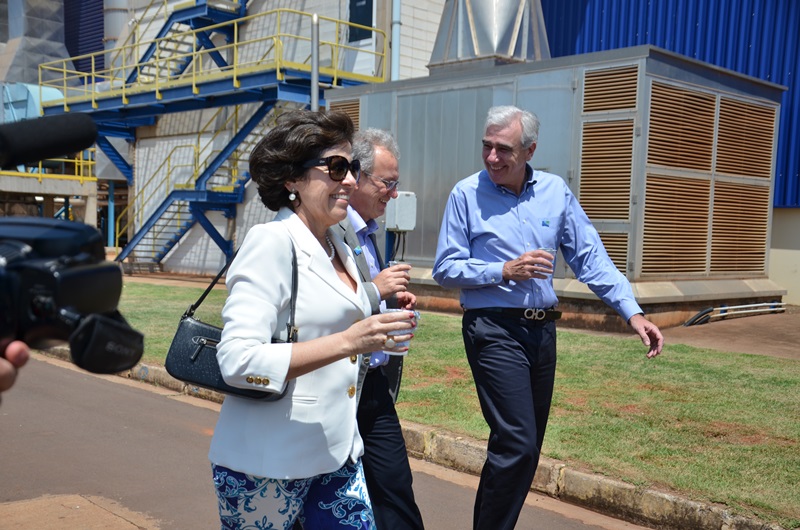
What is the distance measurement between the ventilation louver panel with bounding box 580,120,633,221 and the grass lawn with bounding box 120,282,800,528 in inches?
94.1

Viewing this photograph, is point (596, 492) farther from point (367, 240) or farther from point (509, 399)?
point (367, 240)

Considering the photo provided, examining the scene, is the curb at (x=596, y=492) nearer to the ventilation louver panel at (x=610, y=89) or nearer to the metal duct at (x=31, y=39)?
the ventilation louver panel at (x=610, y=89)

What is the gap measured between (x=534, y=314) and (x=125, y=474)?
318 centimetres

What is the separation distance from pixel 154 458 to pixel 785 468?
4223mm

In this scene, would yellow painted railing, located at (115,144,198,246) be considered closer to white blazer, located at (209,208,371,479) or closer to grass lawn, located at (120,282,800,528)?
grass lawn, located at (120,282,800,528)

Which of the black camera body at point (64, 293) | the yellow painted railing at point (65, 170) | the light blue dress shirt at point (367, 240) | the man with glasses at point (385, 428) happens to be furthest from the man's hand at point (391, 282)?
the yellow painted railing at point (65, 170)

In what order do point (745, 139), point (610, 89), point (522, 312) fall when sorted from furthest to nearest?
point (745, 139) < point (610, 89) < point (522, 312)

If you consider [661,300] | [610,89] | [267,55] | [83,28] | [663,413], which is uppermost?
[83,28]

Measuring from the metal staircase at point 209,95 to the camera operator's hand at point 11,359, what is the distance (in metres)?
17.4

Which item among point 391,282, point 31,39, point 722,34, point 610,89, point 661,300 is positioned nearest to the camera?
point 391,282

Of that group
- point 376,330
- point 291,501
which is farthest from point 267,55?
point 376,330

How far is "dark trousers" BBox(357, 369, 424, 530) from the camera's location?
358cm

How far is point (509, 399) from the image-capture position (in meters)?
4.05

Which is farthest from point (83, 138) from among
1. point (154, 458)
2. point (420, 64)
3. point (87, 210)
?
point (87, 210)
